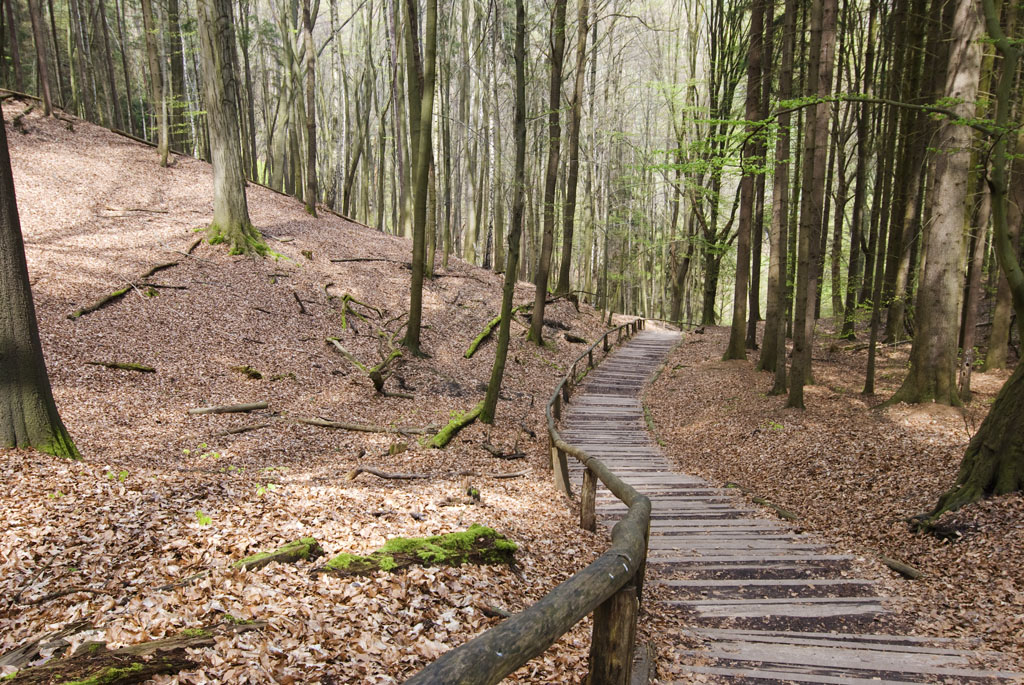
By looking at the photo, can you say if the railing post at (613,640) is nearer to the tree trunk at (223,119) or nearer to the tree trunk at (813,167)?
the tree trunk at (813,167)

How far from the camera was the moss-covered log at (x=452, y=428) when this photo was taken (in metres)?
10.3

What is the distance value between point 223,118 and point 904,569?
17650mm

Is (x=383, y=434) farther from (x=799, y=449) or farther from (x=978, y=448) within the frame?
(x=978, y=448)

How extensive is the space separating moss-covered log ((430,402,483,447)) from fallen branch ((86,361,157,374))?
5.30 metres

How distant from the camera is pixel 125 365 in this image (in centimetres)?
1052

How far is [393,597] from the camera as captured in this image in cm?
417

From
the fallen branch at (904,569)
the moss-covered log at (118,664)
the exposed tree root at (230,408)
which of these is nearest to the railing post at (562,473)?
the fallen branch at (904,569)

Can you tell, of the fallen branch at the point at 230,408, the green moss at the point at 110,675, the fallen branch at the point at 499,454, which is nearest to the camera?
the green moss at the point at 110,675

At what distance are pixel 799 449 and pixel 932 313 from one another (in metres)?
3.38

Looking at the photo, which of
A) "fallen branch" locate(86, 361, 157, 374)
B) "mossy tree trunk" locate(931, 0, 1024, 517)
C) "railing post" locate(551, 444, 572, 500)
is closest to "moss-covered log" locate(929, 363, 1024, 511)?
"mossy tree trunk" locate(931, 0, 1024, 517)

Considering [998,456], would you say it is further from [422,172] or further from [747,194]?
[747,194]

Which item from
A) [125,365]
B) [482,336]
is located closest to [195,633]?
[125,365]

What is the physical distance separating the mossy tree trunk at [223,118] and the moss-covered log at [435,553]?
46.1 ft

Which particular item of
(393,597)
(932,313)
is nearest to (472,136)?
(932,313)
